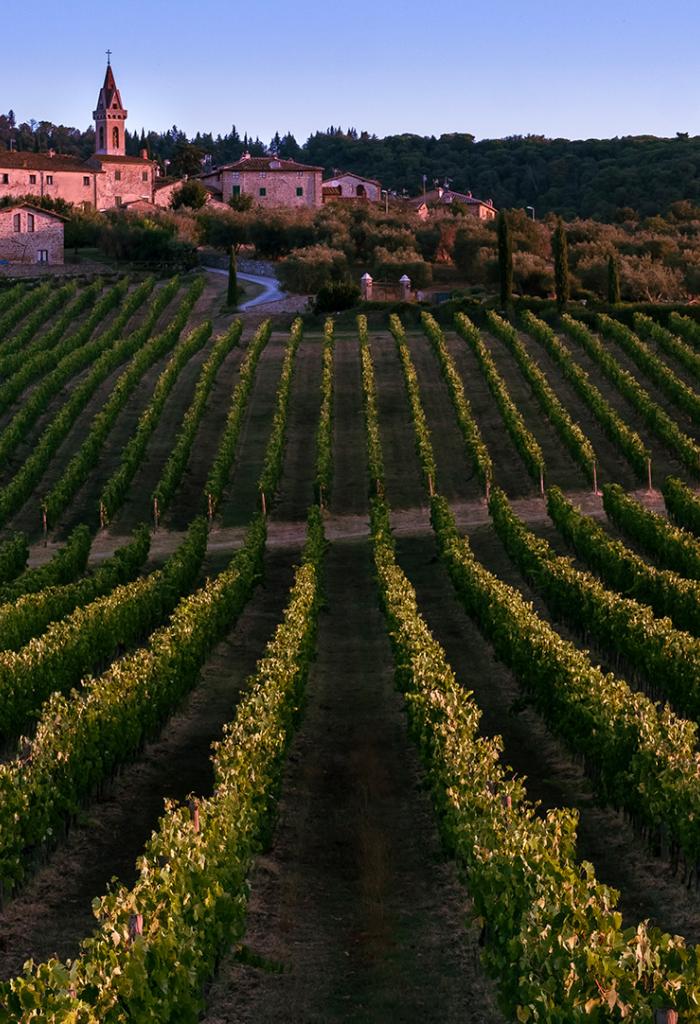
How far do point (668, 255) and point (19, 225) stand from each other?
4671cm

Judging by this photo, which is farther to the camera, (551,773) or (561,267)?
(561,267)

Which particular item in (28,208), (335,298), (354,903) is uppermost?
(28,208)

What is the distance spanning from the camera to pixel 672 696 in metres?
22.7

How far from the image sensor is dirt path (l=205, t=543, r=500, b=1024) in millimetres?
13680

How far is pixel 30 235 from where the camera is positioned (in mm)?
103625

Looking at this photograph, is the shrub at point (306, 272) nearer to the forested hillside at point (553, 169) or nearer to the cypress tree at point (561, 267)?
the cypress tree at point (561, 267)

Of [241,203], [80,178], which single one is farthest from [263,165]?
[80,178]

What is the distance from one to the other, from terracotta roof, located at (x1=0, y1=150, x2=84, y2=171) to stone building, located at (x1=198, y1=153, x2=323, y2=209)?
1356cm

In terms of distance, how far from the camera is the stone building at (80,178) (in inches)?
4850

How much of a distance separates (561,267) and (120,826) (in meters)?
57.5

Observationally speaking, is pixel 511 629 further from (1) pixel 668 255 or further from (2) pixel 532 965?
(1) pixel 668 255

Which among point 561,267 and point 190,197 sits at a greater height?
point 190,197

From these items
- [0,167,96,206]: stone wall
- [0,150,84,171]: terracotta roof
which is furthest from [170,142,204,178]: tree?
[0,167,96,206]: stone wall

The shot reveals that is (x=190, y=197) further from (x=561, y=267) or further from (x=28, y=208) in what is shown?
(x=561, y=267)
